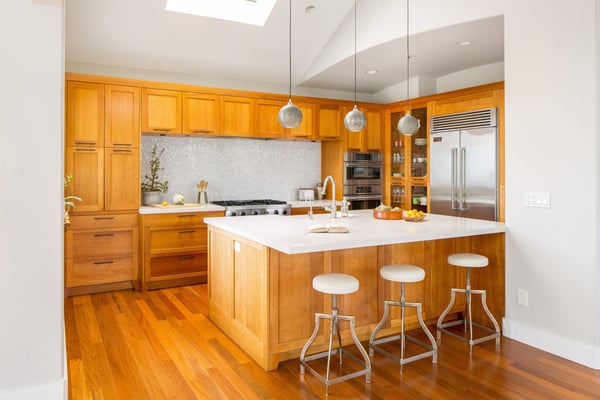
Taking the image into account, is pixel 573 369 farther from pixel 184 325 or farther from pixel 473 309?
pixel 184 325

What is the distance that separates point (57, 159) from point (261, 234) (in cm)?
128

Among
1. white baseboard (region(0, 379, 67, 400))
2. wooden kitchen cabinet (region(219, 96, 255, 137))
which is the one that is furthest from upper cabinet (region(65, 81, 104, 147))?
white baseboard (region(0, 379, 67, 400))

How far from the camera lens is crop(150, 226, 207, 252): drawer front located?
16.0ft

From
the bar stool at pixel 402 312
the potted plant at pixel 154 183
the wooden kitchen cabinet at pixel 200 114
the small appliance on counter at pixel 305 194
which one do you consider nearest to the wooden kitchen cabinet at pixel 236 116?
the wooden kitchen cabinet at pixel 200 114

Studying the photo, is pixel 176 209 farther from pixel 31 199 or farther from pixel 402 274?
pixel 402 274

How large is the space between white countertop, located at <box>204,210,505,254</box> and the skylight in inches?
95.8

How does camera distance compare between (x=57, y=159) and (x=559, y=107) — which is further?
(x=559, y=107)

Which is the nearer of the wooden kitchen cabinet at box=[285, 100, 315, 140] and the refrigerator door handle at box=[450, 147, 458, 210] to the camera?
the refrigerator door handle at box=[450, 147, 458, 210]

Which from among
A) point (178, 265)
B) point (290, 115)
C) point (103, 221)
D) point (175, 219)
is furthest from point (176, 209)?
point (290, 115)

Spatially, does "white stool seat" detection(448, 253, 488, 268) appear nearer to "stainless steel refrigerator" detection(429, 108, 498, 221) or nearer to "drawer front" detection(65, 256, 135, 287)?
"stainless steel refrigerator" detection(429, 108, 498, 221)

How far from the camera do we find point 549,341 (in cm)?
321

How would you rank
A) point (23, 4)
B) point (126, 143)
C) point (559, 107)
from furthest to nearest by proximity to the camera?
point (126, 143)
point (559, 107)
point (23, 4)

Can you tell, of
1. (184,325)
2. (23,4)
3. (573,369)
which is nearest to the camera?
(23,4)

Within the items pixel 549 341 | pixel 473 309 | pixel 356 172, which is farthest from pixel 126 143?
pixel 549 341
